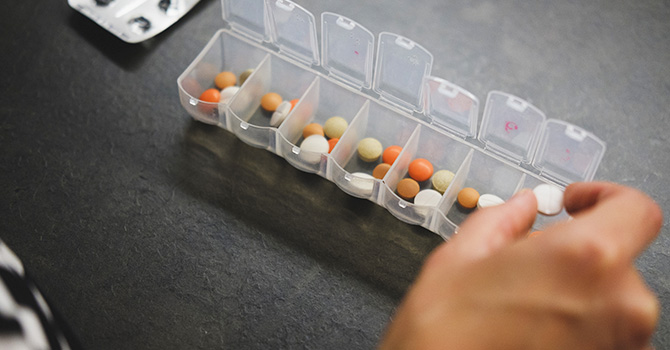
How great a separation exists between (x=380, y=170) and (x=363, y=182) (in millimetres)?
64

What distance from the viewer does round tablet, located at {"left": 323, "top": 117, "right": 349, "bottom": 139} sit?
1.35m

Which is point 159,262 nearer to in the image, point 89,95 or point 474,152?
point 89,95

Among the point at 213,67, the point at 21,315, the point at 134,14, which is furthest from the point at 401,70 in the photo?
the point at 21,315

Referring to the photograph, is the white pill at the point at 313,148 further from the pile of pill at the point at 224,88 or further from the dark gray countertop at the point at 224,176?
the pile of pill at the point at 224,88

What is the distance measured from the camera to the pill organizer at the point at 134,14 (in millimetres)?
1507

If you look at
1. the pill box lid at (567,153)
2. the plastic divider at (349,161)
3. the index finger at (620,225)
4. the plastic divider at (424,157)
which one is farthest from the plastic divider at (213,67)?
the index finger at (620,225)

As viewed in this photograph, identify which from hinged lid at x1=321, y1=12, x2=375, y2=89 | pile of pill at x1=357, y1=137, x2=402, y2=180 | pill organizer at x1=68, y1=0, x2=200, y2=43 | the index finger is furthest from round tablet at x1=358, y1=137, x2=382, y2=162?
the index finger

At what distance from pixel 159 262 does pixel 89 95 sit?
443 mm

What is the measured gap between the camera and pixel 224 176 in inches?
52.6

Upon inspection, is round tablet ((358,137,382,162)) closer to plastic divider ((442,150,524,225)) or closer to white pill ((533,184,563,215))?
plastic divider ((442,150,524,225))

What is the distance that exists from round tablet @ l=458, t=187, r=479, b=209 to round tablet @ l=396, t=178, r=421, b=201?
8 centimetres

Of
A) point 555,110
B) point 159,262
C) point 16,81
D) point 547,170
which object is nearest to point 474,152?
point 547,170

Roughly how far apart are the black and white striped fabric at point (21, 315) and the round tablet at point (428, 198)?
28.4 inches

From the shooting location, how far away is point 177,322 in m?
1.17
